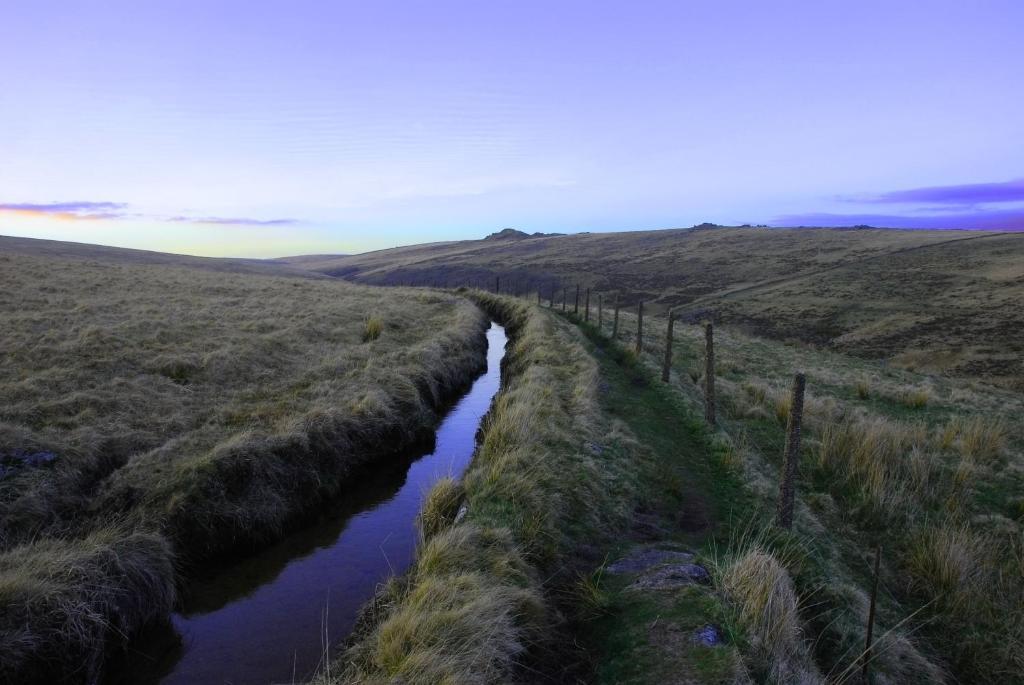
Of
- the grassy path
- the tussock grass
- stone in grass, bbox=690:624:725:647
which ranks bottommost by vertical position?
the tussock grass

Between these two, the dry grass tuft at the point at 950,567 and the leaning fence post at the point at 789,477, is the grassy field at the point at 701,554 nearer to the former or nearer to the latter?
the dry grass tuft at the point at 950,567

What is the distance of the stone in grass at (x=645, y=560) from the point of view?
23.3ft

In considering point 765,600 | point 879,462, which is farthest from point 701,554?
point 879,462

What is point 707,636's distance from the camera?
18.1 feet

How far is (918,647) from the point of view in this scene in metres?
6.69

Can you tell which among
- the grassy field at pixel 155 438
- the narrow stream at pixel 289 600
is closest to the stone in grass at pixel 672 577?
the narrow stream at pixel 289 600

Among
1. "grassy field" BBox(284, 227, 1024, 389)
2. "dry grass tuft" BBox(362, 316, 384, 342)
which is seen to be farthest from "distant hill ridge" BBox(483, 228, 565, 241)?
"dry grass tuft" BBox(362, 316, 384, 342)

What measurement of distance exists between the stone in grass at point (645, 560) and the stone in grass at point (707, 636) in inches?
55.1

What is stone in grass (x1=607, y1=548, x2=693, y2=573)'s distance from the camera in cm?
711

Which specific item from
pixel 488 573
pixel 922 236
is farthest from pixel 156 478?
pixel 922 236

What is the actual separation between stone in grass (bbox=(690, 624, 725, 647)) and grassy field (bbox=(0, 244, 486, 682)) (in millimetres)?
5852

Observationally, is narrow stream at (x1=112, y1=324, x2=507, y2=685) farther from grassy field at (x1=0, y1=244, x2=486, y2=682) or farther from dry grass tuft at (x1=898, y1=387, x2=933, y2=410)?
dry grass tuft at (x1=898, y1=387, x2=933, y2=410)

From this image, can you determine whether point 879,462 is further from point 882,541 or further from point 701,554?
point 701,554

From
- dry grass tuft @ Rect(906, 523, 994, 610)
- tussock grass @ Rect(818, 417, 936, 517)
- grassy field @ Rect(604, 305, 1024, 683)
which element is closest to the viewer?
grassy field @ Rect(604, 305, 1024, 683)
